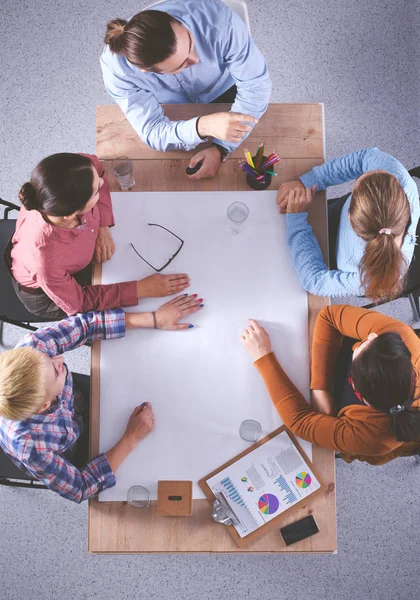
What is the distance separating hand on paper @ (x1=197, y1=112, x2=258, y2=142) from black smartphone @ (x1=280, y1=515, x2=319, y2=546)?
1162 millimetres

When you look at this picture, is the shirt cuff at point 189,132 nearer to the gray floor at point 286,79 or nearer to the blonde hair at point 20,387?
the blonde hair at point 20,387

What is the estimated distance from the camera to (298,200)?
1.59 meters

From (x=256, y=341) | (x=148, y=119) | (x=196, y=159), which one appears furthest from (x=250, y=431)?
(x=148, y=119)

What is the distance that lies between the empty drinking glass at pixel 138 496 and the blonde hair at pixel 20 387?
0.36 metres

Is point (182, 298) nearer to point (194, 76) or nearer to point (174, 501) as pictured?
point (174, 501)

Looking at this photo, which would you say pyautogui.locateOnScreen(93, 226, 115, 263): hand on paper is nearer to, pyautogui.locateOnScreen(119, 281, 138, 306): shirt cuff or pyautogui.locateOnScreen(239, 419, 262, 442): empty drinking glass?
pyautogui.locateOnScreen(119, 281, 138, 306): shirt cuff

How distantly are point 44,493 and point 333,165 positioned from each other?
187 cm

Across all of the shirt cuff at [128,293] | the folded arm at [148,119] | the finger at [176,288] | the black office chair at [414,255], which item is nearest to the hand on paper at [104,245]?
the shirt cuff at [128,293]

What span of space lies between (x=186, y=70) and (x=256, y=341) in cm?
91

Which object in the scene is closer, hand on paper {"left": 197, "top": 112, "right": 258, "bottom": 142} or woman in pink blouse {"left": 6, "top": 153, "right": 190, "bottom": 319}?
woman in pink blouse {"left": 6, "top": 153, "right": 190, "bottom": 319}

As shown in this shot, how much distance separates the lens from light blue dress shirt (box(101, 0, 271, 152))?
148 centimetres

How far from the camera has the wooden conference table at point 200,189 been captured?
4.75 feet

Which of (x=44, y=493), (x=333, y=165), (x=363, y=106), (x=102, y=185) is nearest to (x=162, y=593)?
(x=44, y=493)

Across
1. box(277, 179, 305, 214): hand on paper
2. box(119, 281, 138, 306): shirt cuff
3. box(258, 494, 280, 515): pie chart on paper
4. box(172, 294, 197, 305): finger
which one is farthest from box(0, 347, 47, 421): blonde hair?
box(277, 179, 305, 214): hand on paper
